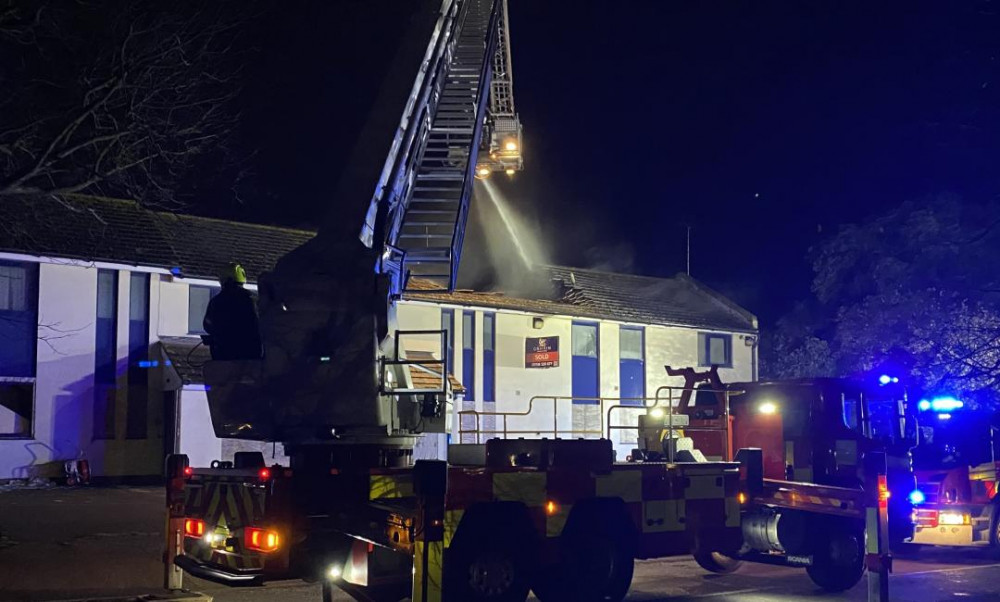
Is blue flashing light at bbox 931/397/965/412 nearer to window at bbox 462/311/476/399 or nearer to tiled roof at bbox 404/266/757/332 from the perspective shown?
tiled roof at bbox 404/266/757/332

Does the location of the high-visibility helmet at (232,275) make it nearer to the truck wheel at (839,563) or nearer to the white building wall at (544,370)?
the truck wheel at (839,563)

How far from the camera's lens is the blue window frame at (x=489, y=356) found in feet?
95.1

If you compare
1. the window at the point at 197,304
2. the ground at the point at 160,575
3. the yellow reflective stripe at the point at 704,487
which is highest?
the window at the point at 197,304

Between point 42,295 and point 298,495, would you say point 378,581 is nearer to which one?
point 298,495

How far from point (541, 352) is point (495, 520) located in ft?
65.6

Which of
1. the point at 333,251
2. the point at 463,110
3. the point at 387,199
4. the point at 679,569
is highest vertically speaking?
the point at 463,110

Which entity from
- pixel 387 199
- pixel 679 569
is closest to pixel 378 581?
pixel 387 199

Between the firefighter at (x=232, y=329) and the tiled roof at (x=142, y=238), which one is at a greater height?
the tiled roof at (x=142, y=238)

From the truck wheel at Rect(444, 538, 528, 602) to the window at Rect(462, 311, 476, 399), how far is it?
62.7 ft

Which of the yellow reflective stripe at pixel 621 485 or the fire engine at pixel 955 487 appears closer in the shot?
the yellow reflective stripe at pixel 621 485

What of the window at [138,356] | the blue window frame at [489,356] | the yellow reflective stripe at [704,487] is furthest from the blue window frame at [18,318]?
the yellow reflective stripe at [704,487]

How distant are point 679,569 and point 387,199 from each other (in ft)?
20.3

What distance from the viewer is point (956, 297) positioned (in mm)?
25594

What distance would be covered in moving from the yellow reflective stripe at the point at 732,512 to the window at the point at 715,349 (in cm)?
2323
